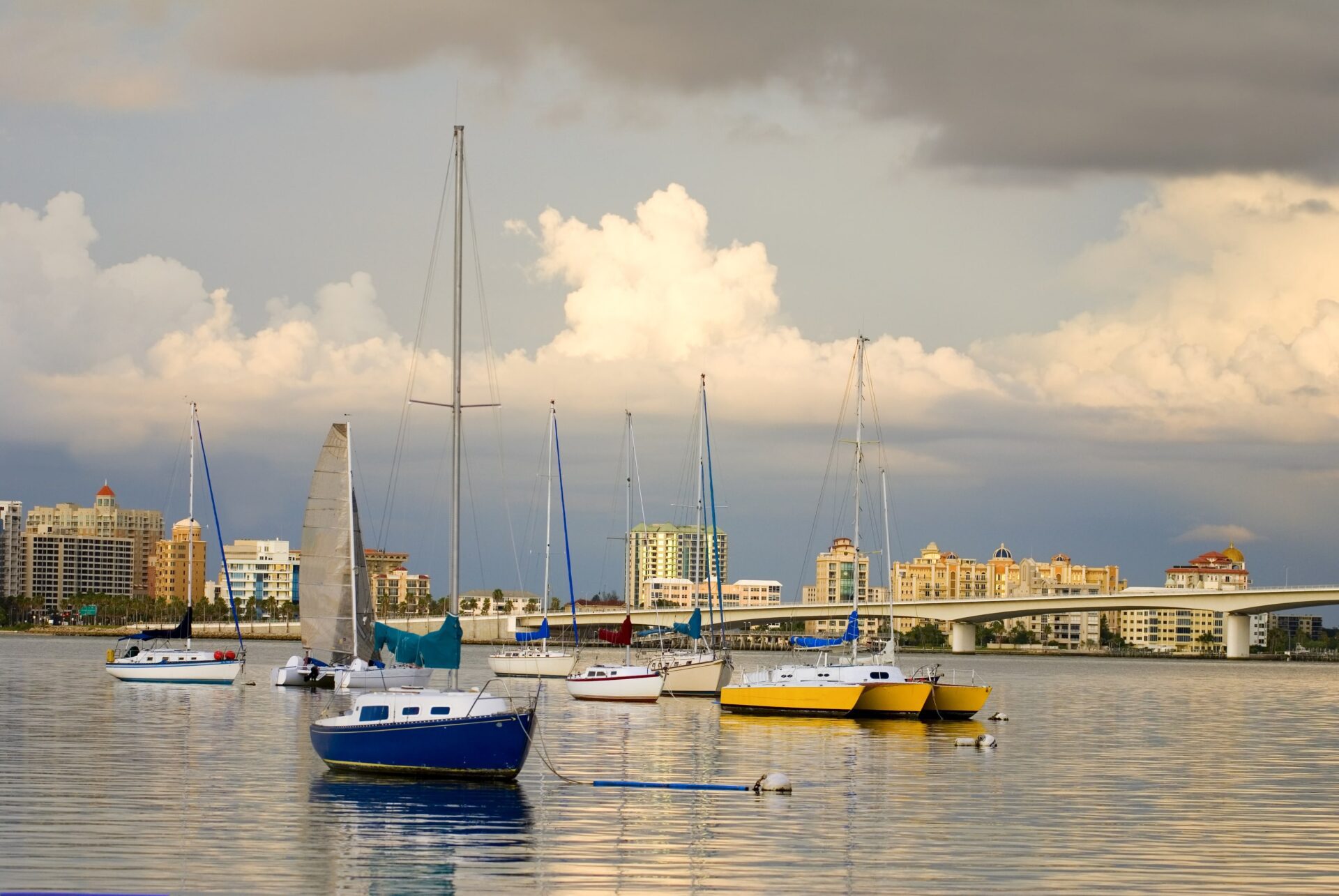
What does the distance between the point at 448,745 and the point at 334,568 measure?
99.3ft

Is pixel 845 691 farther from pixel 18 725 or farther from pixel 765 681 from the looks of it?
pixel 18 725

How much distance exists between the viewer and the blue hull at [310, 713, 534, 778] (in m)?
35.6

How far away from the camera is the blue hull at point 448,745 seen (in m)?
35.6

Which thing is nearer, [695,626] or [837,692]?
[837,692]

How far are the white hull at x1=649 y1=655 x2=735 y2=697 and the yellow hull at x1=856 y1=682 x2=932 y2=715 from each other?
13191mm

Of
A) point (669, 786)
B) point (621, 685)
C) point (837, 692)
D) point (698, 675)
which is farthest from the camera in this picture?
point (698, 675)

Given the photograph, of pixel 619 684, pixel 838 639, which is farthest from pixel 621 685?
pixel 838 639

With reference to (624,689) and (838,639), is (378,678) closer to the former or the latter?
(624,689)

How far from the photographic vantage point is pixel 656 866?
26438mm

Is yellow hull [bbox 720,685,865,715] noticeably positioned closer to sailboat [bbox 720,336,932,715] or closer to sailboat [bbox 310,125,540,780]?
sailboat [bbox 720,336,932,715]

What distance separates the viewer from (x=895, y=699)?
64.0 m

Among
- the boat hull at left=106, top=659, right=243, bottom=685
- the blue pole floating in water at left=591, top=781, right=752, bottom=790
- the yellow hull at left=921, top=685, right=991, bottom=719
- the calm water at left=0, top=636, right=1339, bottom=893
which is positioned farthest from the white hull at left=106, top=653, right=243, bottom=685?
the blue pole floating in water at left=591, top=781, right=752, bottom=790

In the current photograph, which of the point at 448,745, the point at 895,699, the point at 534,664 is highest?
the point at 448,745

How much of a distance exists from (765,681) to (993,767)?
1927 cm
